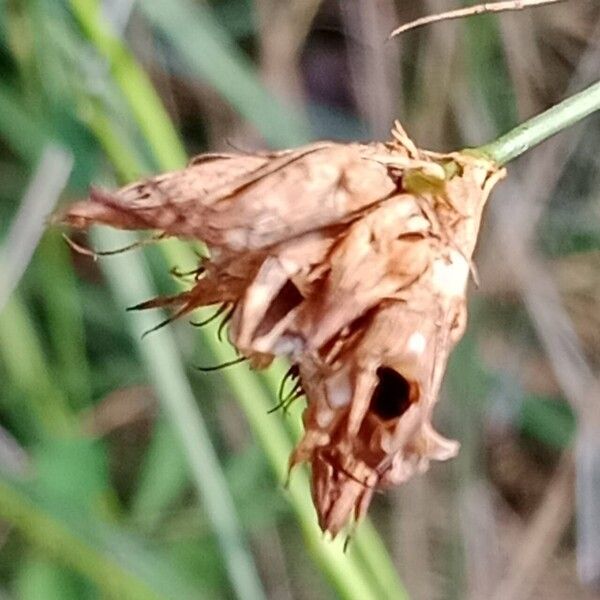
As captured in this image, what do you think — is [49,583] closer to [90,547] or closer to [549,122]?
[90,547]

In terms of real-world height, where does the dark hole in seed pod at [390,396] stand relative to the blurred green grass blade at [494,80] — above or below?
below

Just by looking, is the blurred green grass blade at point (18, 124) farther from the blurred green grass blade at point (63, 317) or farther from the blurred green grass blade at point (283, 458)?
the blurred green grass blade at point (283, 458)

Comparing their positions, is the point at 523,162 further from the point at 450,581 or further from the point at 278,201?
the point at 278,201

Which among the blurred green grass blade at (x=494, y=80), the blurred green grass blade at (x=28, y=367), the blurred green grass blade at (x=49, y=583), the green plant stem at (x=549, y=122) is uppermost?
the blurred green grass blade at (x=494, y=80)

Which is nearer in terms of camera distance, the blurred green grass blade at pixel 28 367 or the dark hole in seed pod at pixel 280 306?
the dark hole in seed pod at pixel 280 306

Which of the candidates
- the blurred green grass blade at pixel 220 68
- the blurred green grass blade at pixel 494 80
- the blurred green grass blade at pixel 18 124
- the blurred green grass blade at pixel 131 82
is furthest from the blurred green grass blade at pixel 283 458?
the blurred green grass blade at pixel 494 80

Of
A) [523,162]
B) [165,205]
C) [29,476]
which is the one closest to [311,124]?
[523,162]
